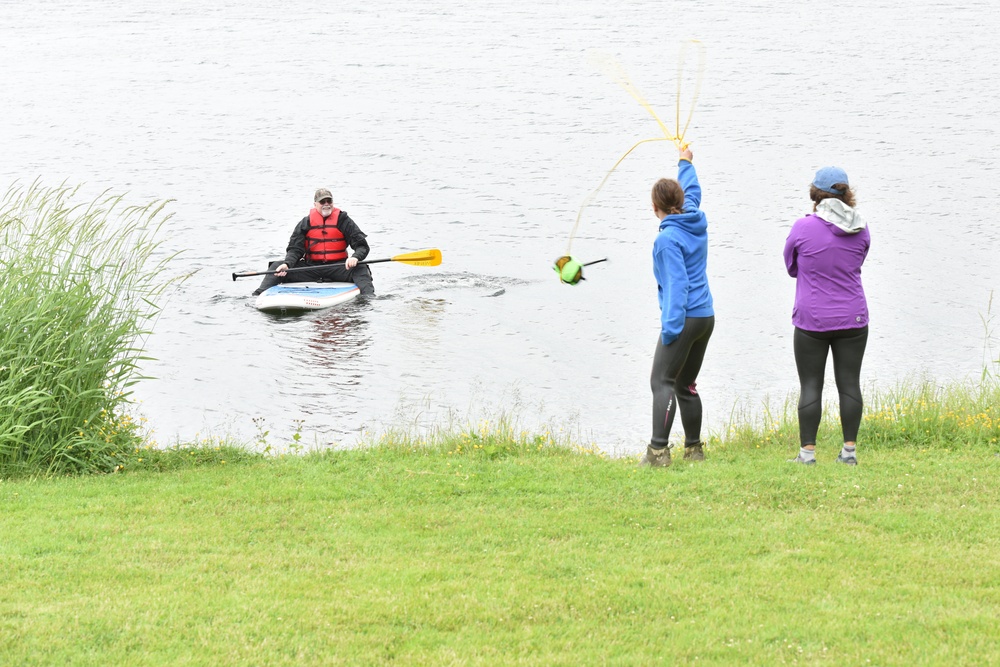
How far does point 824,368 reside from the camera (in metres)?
7.83

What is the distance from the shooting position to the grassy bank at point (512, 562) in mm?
5105

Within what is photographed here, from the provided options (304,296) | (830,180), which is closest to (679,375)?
(830,180)

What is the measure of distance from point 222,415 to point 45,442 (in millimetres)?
5487

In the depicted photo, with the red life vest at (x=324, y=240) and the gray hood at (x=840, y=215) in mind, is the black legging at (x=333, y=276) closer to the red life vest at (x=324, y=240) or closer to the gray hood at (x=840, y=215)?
the red life vest at (x=324, y=240)

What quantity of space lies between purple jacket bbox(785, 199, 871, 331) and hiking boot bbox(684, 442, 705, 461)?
4.35ft

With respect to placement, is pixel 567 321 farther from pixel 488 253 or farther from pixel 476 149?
pixel 476 149

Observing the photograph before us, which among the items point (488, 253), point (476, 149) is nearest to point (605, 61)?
point (476, 149)

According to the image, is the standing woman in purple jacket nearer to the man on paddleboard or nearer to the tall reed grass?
the tall reed grass

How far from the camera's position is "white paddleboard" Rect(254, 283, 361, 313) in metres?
18.4

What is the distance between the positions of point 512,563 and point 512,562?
2 centimetres

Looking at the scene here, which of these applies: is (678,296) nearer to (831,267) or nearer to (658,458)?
(831,267)

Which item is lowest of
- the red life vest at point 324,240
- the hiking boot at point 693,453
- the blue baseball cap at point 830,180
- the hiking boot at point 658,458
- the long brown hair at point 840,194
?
the hiking boot at point 693,453

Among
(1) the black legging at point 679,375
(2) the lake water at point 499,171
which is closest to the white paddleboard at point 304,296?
(2) the lake water at point 499,171

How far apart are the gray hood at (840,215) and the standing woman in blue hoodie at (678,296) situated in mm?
772
